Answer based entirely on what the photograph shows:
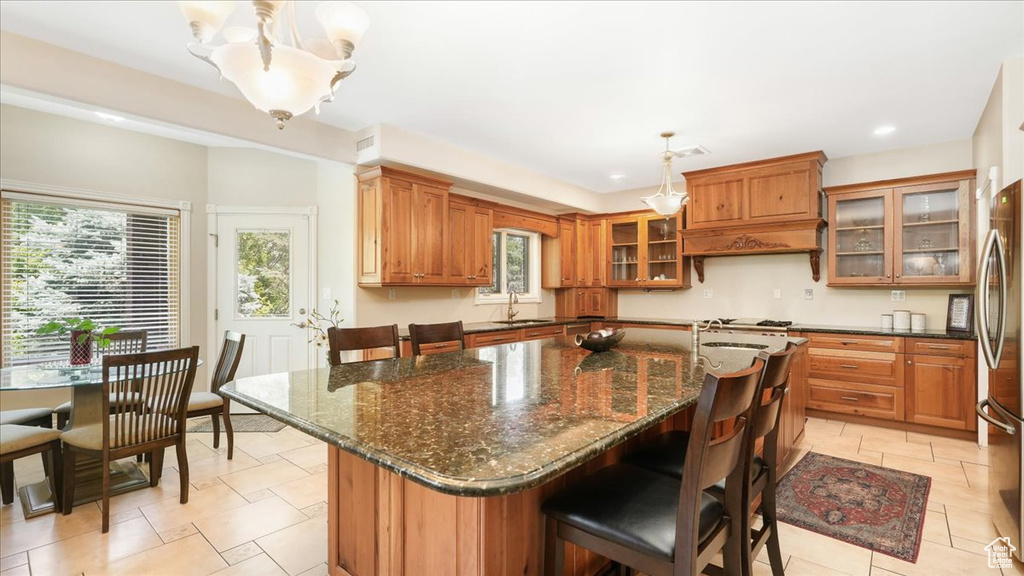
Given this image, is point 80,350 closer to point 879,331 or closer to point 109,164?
point 109,164

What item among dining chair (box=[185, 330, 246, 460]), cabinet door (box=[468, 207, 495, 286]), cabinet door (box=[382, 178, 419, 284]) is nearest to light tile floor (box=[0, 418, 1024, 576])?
dining chair (box=[185, 330, 246, 460])

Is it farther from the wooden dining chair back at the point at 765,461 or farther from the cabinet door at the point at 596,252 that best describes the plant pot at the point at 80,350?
the cabinet door at the point at 596,252

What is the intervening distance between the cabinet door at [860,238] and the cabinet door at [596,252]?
8.34 ft

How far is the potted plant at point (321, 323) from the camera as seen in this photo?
430 centimetres

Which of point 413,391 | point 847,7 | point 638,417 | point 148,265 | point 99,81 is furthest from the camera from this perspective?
point 148,265

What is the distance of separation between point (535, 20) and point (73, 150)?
13.7 ft

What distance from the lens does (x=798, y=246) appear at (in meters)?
4.58

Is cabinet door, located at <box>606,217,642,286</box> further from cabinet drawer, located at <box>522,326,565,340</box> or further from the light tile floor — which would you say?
the light tile floor

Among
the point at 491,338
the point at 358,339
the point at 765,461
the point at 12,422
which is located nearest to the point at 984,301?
the point at 765,461

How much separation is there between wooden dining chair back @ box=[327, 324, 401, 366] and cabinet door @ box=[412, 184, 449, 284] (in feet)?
6.12

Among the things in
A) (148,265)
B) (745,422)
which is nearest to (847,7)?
(745,422)

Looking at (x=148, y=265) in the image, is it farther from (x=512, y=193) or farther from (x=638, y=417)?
(x=638, y=417)

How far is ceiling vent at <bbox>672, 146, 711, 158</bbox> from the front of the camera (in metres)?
4.32

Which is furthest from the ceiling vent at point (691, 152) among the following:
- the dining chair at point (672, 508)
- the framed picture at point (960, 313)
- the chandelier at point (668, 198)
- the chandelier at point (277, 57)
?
the dining chair at point (672, 508)
